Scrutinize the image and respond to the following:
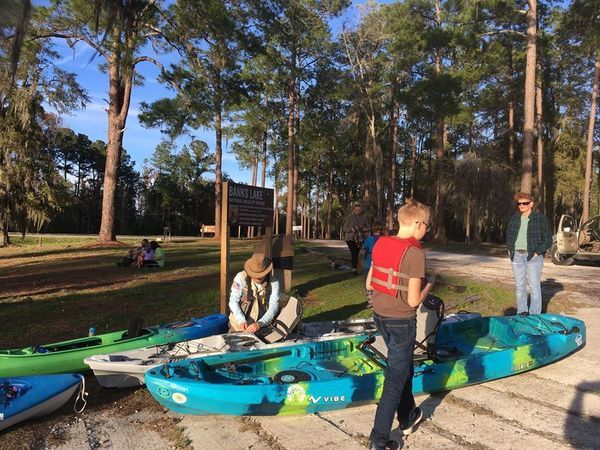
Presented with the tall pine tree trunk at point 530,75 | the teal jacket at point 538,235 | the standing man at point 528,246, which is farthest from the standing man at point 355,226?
the tall pine tree trunk at point 530,75

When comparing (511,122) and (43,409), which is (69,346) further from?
(511,122)

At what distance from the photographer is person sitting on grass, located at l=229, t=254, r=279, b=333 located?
18.7 ft

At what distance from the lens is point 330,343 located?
207 inches

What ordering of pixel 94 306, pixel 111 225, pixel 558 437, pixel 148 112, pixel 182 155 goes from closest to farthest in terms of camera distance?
pixel 558 437 < pixel 94 306 < pixel 111 225 < pixel 148 112 < pixel 182 155

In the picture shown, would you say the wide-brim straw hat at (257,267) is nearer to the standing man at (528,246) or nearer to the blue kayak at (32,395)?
the blue kayak at (32,395)

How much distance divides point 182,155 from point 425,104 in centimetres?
5304

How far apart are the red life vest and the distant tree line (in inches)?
237

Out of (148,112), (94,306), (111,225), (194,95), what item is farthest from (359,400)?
(148,112)

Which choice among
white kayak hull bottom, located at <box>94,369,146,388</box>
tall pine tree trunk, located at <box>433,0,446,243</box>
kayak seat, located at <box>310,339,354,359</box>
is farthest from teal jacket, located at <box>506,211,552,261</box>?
tall pine tree trunk, located at <box>433,0,446,243</box>

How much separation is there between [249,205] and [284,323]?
9.64 feet

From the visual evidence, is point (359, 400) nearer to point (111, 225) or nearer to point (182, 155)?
point (111, 225)

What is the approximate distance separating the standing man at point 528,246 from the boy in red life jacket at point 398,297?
167 inches

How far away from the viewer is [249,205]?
27.0 ft

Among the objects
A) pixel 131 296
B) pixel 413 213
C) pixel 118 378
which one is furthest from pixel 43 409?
pixel 131 296
